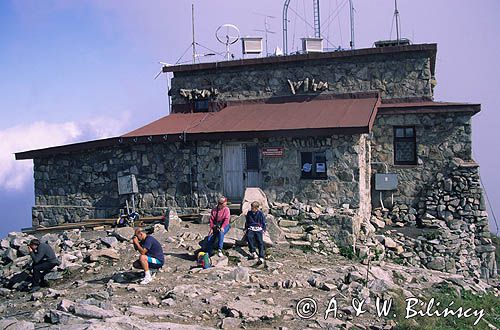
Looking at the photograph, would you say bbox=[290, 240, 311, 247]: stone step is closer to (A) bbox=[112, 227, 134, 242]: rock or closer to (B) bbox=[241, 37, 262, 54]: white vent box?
(A) bbox=[112, 227, 134, 242]: rock

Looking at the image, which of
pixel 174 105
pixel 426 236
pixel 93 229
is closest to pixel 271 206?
pixel 426 236

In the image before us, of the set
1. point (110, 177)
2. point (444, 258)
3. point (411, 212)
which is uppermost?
point (110, 177)

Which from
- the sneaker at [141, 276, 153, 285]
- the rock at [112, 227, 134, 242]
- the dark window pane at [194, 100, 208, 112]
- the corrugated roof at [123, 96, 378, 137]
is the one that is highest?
the dark window pane at [194, 100, 208, 112]

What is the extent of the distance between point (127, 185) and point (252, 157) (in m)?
4.43

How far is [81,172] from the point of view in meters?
20.6

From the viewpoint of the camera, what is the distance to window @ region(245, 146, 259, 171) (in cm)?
1842

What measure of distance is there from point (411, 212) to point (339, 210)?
4.07m

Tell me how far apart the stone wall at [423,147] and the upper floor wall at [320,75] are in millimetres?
979

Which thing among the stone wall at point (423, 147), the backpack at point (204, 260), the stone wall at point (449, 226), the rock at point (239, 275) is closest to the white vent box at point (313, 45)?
the stone wall at point (423, 147)

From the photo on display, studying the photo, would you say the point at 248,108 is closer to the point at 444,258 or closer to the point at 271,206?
the point at 271,206

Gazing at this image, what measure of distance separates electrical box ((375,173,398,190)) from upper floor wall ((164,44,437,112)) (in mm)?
2703

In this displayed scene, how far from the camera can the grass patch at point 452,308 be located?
10.2 metres

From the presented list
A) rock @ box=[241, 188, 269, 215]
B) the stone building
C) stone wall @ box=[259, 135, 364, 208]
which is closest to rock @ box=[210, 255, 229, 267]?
rock @ box=[241, 188, 269, 215]

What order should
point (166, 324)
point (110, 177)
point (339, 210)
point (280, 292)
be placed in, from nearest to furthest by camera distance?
point (166, 324)
point (280, 292)
point (339, 210)
point (110, 177)
